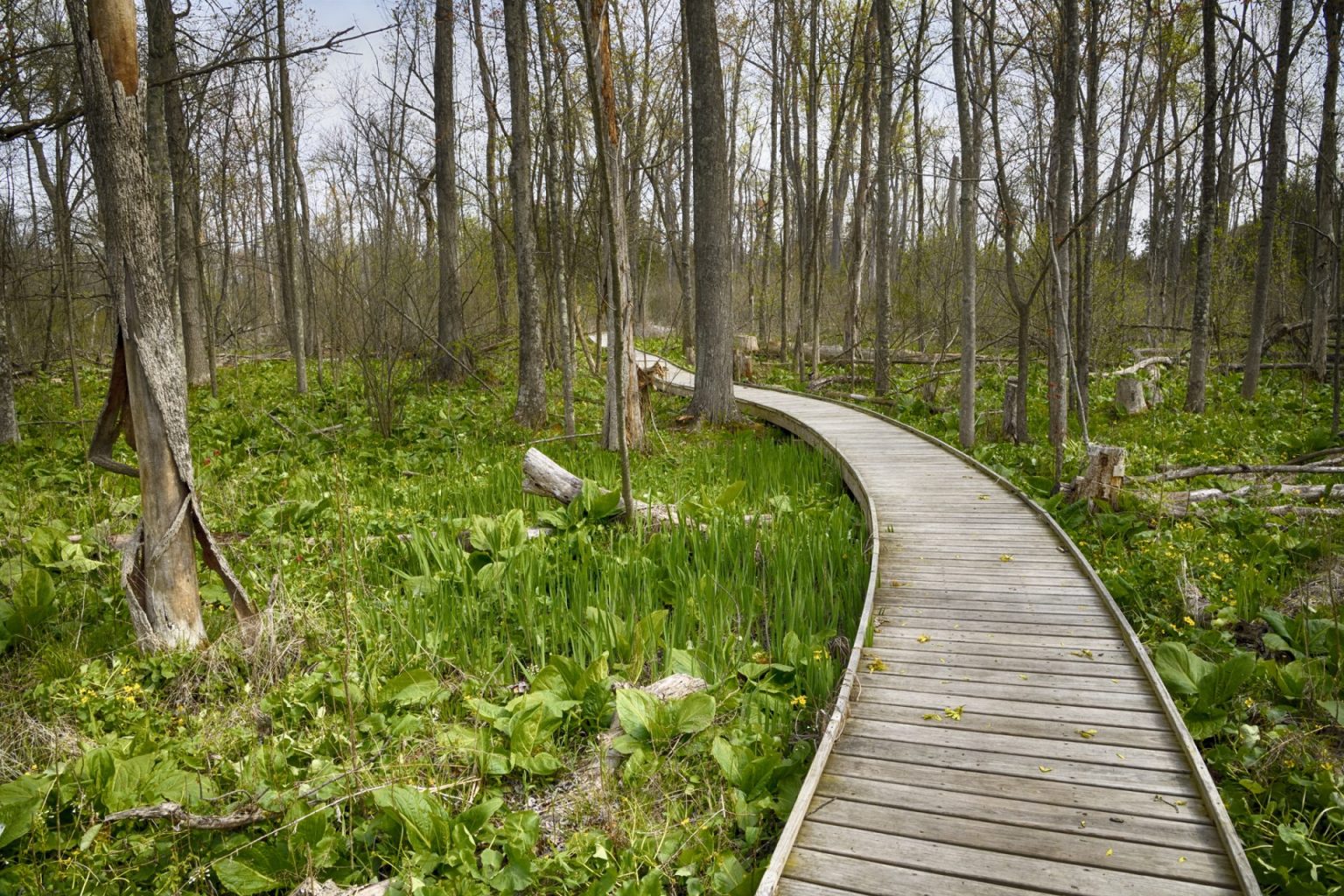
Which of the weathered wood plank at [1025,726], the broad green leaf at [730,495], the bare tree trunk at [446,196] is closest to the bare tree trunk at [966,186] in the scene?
the broad green leaf at [730,495]

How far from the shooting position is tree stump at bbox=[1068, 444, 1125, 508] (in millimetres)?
5820

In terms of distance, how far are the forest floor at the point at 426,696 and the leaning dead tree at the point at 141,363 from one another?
0.89 ft

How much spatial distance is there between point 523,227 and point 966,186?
5025 millimetres

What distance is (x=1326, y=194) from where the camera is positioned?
1051cm

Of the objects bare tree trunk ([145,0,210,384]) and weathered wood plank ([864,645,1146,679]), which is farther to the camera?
bare tree trunk ([145,0,210,384])

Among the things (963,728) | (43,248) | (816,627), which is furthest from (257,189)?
(963,728)

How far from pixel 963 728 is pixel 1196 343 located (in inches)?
356

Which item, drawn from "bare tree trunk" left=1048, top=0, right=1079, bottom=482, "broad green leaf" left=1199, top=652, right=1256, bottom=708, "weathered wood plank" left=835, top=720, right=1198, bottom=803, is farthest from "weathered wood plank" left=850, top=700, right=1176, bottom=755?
"bare tree trunk" left=1048, top=0, right=1079, bottom=482

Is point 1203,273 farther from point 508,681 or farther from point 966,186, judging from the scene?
point 508,681

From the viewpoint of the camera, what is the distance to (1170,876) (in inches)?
84.1

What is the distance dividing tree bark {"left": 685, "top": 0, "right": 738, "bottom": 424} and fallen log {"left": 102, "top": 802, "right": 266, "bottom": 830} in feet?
25.4

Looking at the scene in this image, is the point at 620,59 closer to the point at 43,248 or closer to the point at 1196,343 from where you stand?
the point at 1196,343

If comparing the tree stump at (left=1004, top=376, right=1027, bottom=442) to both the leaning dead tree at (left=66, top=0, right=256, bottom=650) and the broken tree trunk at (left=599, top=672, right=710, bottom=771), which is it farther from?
the leaning dead tree at (left=66, top=0, right=256, bottom=650)

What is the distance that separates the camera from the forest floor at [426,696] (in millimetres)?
2584
